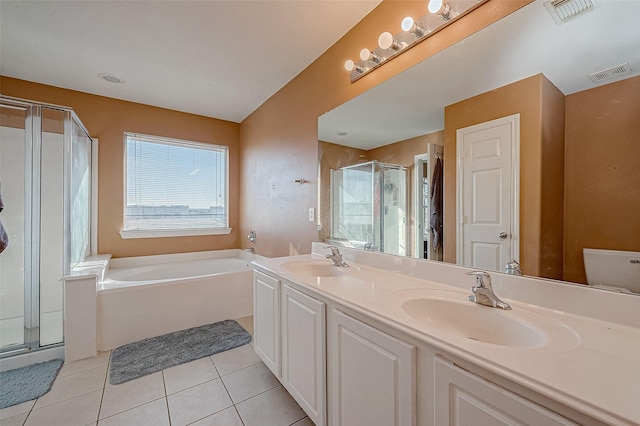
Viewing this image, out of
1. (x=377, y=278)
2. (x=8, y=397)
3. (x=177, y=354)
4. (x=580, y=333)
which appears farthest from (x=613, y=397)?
(x=8, y=397)

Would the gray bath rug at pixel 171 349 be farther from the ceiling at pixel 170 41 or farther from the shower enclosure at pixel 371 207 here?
the ceiling at pixel 170 41

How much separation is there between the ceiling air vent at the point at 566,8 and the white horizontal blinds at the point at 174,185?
11.6 ft

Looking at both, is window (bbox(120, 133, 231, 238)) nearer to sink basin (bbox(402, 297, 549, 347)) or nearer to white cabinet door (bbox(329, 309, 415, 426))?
white cabinet door (bbox(329, 309, 415, 426))

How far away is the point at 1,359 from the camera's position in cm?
184

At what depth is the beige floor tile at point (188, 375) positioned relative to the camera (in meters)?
1.70

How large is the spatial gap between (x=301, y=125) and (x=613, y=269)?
2.16 metres

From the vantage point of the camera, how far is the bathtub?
2188mm

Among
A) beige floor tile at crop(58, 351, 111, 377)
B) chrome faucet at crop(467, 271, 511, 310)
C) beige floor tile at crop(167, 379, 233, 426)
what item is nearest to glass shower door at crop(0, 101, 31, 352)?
beige floor tile at crop(58, 351, 111, 377)

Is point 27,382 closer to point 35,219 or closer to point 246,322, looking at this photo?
point 35,219

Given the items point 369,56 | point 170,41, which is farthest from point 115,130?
point 369,56

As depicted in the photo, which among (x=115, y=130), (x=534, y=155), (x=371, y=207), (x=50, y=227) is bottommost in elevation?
(x=50, y=227)

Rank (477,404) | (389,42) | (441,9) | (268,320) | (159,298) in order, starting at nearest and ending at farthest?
(477,404)
(441,9)
(389,42)
(268,320)
(159,298)

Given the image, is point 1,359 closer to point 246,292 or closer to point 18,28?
point 246,292

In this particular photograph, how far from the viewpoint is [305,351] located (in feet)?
4.23
